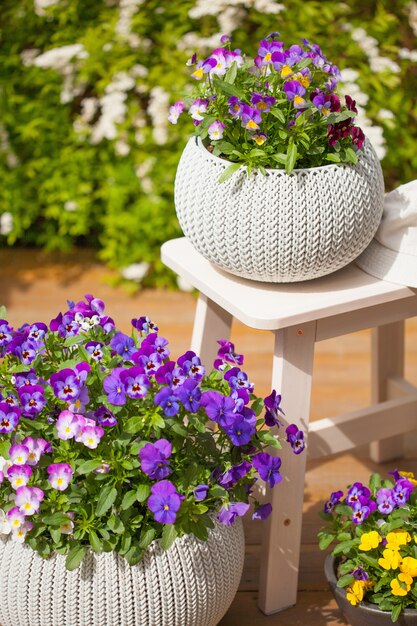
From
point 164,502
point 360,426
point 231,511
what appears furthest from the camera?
point 360,426

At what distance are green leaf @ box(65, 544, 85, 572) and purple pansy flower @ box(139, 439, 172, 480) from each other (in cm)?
17

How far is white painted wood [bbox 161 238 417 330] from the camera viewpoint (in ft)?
6.08

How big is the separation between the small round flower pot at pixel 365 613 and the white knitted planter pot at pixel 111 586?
0.31 metres

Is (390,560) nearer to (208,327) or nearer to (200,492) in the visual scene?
(200,492)

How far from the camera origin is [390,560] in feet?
6.15

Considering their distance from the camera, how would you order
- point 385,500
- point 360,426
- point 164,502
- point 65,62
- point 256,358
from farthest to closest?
point 65,62 < point 256,358 < point 360,426 < point 385,500 < point 164,502

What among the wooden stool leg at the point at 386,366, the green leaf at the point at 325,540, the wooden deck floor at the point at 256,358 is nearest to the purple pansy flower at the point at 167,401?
the green leaf at the point at 325,540

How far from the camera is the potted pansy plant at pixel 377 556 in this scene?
189 centimetres

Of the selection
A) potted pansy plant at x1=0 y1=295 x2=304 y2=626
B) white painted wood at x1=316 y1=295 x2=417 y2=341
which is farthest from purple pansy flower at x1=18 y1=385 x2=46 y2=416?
white painted wood at x1=316 y1=295 x2=417 y2=341

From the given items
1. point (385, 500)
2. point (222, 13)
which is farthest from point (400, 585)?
point (222, 13)

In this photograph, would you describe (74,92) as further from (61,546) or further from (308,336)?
(61,546)

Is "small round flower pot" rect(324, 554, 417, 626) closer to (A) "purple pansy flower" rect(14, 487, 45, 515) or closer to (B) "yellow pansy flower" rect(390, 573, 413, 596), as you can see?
(B) "yellow pansy flower" rect(390, 573, 413, 596)

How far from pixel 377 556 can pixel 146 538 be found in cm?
50

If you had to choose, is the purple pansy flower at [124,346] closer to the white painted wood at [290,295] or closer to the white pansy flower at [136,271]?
the white painted wood at [290,295]
